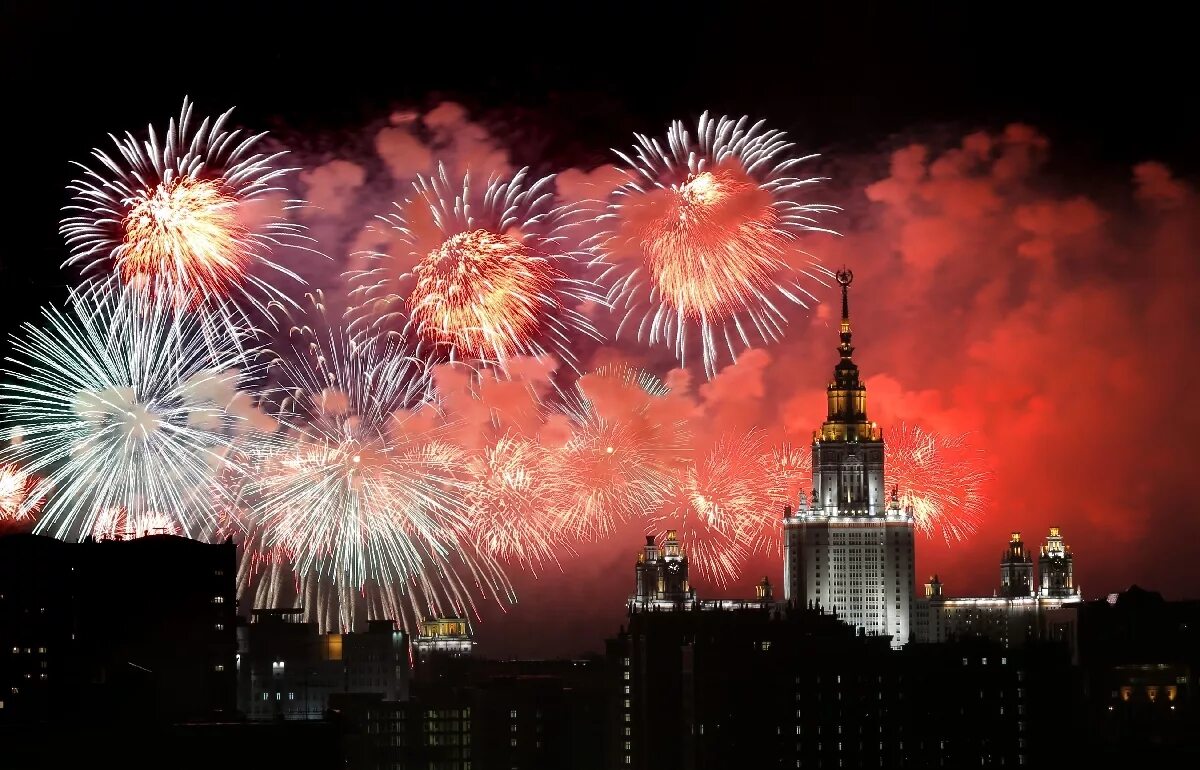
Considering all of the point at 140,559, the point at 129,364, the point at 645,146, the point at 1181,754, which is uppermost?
the point at 645,146

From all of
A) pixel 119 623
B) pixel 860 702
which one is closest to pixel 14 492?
pixel 119 623

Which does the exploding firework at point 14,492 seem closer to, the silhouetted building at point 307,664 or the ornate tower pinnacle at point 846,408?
the silhouetted building at point 307,664

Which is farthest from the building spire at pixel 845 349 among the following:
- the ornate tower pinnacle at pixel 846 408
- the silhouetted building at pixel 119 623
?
the silhouetted building at pixel 119 623

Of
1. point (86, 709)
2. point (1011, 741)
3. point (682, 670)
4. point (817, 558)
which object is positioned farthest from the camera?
point (817, 558)

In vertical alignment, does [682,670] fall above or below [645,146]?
below

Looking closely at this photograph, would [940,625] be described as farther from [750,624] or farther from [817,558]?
[750,624]

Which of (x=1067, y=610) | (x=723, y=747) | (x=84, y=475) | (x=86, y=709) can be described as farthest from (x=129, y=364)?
(x=1067, y=610)

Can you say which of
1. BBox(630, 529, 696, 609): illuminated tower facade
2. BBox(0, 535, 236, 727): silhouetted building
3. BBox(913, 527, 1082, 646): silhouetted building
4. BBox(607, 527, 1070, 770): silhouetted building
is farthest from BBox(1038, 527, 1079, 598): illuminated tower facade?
BBox(0, 535, 236, 727): silhouetted building

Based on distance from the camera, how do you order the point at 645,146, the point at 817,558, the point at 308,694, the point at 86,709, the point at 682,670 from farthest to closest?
1. the point at 817,558
2. the point at 308,694
3. the point at 682,670
4. the point at 645,146
5. the point at 86,709

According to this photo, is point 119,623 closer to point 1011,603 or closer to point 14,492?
point 14,492
